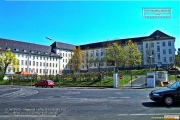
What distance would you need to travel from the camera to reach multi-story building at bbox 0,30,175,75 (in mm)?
83375

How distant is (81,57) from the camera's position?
86.4 meters

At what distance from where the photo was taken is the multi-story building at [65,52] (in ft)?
274

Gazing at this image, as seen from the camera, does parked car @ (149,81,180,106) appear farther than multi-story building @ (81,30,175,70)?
No

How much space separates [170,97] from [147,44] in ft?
265

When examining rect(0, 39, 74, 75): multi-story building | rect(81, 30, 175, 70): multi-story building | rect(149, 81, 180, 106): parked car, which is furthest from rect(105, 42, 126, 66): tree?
rect(149, 81, 180, 106): parked car

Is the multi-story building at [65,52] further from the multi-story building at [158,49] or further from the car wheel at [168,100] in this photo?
the car wheel at [168,100]

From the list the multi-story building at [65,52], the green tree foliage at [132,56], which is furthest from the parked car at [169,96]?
the multi-story building at [65,52]

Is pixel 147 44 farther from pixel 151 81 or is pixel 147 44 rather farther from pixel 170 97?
pixel 170 97

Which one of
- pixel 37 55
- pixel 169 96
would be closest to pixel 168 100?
pixel 169 96

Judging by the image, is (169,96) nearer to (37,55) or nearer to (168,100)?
(168,100)

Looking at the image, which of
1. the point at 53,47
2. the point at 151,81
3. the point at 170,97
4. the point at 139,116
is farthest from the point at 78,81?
the point at 53,47

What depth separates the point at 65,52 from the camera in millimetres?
112750

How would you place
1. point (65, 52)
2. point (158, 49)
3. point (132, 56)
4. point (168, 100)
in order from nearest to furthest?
point (168, 100) → point (132, 56) → point (158, 49) → point (65, 52)

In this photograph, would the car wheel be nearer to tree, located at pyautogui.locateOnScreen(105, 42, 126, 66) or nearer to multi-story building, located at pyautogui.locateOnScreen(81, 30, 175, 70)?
tree, located at pyautogui.locateOnScreen(105, 42, 126, 66)
